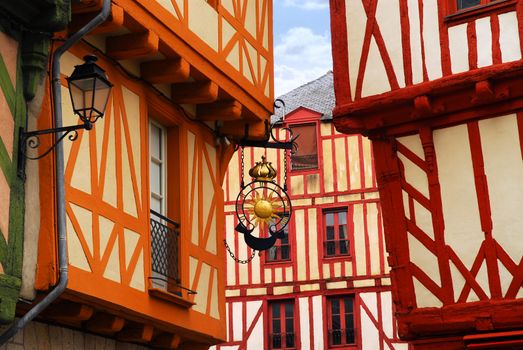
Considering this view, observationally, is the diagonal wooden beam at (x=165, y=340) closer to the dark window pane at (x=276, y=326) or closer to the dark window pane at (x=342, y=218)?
the dark window pane at (x=276, y=326)

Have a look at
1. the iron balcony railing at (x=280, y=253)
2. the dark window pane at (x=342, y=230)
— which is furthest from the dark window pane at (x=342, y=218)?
the iron balcony railing at (x=280, y=253)

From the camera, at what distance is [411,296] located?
1189cm

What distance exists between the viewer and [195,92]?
11492mm

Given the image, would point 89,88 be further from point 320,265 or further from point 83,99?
point 320,265

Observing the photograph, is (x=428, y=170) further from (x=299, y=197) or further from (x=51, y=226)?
(x=299, y=197)

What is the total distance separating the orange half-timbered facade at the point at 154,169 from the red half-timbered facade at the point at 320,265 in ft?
49.6

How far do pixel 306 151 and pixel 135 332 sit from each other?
1898 centimetres

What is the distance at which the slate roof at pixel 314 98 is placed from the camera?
29.9 m

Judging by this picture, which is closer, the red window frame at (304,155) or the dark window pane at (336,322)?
the dark window pane at (336,322)

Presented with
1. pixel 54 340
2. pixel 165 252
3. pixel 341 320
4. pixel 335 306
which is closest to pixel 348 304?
pixel 335 306

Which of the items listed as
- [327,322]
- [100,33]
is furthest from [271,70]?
[327,322]

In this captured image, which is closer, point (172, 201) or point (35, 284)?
point (35, 284)

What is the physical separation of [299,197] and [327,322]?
10.2 ft

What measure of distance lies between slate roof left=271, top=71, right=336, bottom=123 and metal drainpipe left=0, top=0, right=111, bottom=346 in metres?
20.1
